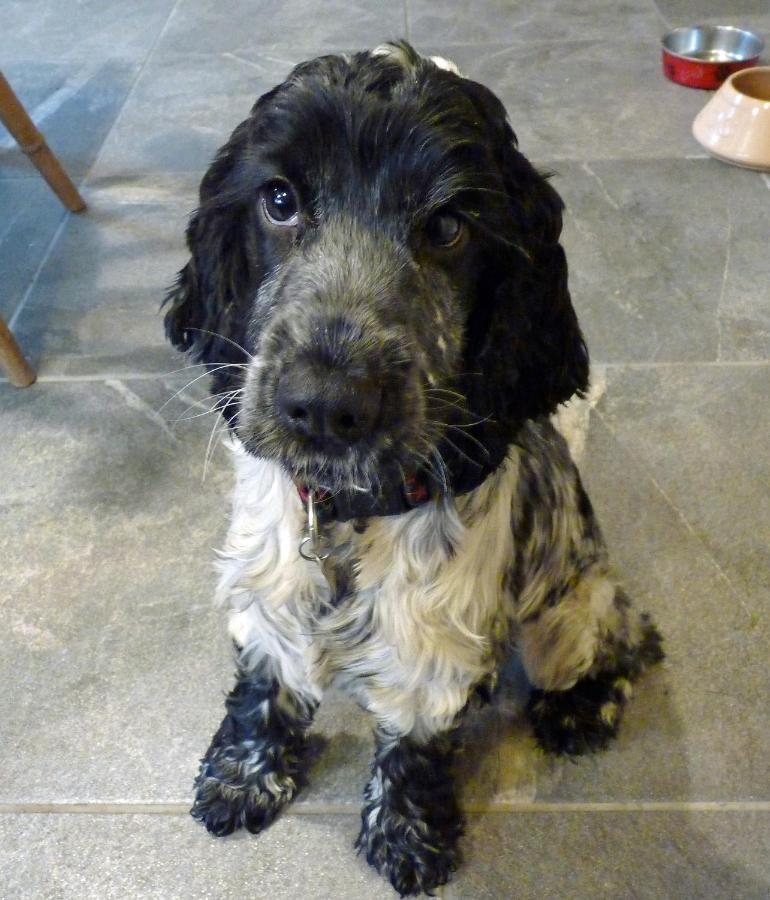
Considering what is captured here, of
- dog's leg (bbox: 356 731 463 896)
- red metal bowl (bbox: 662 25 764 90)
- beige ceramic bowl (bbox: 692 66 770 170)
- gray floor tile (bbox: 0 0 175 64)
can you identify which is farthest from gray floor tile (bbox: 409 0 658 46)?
dog's leg (bbox: 356 731 463 896)

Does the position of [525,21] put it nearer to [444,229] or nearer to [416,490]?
[444,229]

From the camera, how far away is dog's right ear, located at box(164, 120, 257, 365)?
1249 millimetres

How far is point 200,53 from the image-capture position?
13.2ft

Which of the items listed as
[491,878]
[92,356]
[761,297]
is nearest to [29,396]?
[92,356]

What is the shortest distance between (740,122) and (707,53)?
958 millimetres

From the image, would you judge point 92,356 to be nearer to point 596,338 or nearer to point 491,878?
point 596,338

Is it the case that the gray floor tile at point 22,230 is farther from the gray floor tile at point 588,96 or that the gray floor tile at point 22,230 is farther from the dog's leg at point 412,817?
the dog's leg at point 412,817

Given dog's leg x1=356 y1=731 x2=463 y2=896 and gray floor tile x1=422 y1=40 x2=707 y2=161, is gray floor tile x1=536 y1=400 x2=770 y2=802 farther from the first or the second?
gray floor tile x1=422 y1=40 x2=707 y2=161

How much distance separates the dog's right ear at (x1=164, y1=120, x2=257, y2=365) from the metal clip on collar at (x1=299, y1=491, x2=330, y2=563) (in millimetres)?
255

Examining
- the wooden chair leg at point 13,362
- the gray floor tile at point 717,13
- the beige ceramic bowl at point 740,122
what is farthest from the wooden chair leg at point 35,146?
the gray floor tile at point 717,13

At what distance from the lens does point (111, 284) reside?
2.83 metres

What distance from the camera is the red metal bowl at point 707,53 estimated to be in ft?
11.8

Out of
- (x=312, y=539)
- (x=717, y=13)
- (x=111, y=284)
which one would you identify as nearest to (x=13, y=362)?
(x=111, y=284)

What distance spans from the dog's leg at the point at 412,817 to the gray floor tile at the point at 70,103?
2639 mm
